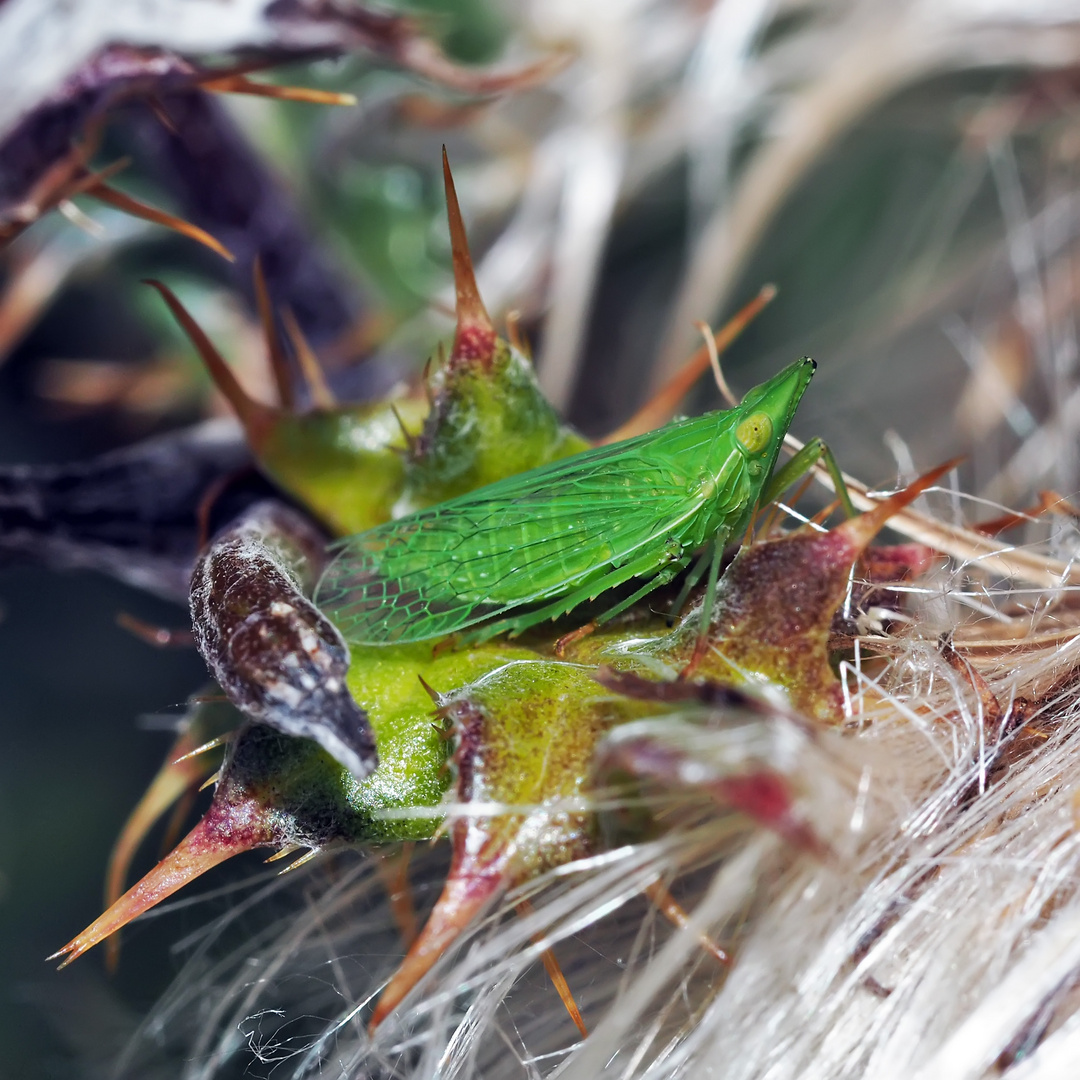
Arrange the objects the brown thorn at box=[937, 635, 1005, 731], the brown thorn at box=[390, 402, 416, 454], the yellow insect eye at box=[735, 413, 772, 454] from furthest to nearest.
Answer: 1. the yellow insect eye at box=[735, 413, 772, 454]
2. the brown thorn at box=[390, 402, 416, 454]
3. the brown thorn at box=[937, 635, 1005, 731]

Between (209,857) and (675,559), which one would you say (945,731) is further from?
(209,857)

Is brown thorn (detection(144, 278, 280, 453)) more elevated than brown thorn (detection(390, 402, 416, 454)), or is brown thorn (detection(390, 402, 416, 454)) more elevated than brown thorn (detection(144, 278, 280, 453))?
brown thorn (detection(144, 278, 280, 453))

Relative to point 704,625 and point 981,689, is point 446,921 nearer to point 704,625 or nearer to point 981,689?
point 704,625

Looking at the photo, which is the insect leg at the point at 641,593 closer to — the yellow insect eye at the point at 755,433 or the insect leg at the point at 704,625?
the insect leg at the point at 704,625

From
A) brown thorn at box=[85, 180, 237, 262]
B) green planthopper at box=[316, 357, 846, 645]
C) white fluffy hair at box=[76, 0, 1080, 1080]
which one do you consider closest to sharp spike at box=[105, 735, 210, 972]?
white fluffy hair at box=[76, 0, 1080, 1080]

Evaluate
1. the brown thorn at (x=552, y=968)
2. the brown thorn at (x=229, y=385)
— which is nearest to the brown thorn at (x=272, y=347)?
the brown thorn at (x=229, y=385)

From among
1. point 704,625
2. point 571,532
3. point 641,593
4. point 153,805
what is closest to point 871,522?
point 704,625

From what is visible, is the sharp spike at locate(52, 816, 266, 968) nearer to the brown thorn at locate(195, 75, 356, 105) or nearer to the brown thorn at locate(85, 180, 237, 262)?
the brown thorn at locate(85, 180, 237, 262)

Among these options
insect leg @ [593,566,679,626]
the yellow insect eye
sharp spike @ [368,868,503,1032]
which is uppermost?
the yellow insect eye
